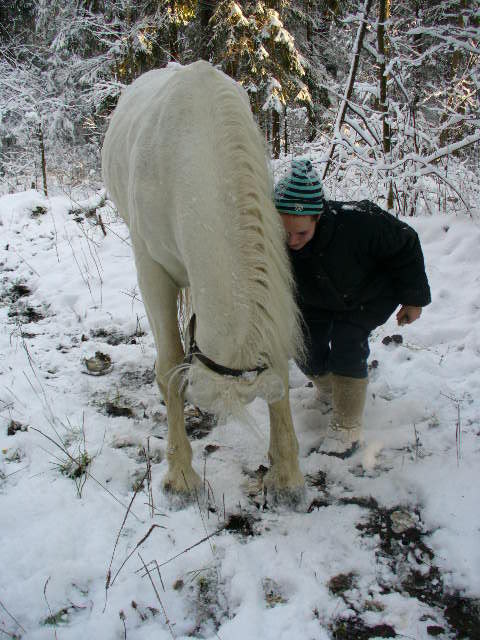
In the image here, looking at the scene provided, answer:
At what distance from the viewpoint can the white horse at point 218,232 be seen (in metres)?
1.38

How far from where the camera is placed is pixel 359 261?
2.17m

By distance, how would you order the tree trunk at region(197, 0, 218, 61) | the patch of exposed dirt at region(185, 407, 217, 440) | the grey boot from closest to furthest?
the patch of exposed dirt at region(185, 407, 217, 440) → the grey boot → the tree trunk at region(197, 0, 218, 61)

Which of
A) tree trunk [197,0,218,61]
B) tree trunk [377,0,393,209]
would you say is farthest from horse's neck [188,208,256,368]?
tree trunk [197,0,218,61]

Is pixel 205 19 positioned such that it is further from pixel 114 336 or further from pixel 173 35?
pixel 114 336

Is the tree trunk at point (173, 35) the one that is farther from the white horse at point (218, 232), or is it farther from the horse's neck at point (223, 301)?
the horse's neck at point (223, 301)

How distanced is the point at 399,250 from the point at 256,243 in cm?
98

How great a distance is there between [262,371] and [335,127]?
3.89m

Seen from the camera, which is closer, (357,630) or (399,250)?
(357,630)

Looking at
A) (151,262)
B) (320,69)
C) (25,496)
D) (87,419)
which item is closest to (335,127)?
(151,262)

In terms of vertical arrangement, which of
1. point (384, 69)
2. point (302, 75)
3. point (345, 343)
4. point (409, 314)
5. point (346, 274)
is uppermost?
point (302, 75)

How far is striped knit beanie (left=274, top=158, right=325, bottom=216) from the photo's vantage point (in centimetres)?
184

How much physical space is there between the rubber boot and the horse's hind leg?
2.42 feet

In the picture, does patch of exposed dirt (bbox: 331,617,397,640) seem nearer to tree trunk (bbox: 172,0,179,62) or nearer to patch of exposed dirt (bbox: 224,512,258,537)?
patch of exposed dirt (bbox: 224,512,258,537)

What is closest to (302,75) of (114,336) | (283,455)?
(114,336)
